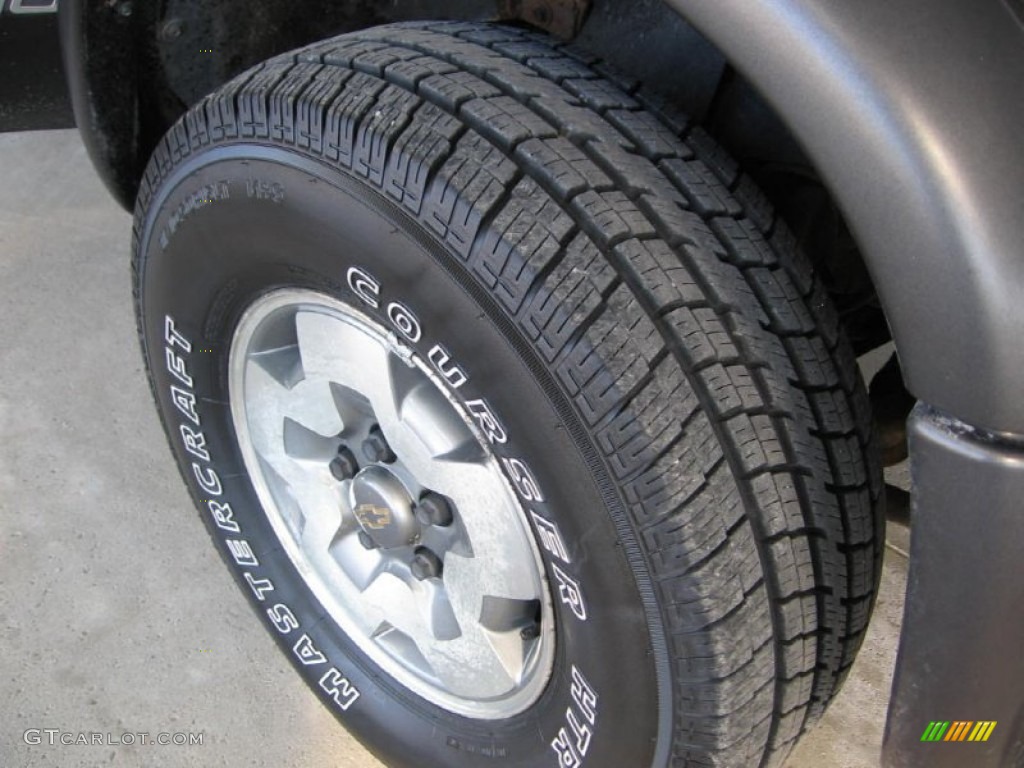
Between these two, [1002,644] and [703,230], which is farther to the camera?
[703,230]

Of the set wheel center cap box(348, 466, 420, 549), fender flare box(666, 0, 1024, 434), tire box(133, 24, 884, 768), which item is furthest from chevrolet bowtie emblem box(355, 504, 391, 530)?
fender flare box(666, 0, 1024, 434)

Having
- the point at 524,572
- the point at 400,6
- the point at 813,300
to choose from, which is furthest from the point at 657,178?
the point at 400,6

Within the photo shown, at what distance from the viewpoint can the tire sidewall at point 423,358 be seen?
1140 millimetres

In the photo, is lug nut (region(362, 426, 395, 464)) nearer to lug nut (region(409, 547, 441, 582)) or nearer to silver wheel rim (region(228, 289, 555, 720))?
silver wheel rim (region(228, 289, 555, 720))

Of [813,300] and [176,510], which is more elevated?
[813,300]

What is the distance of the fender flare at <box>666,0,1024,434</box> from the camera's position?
2.85 ft

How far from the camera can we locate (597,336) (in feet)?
3.43

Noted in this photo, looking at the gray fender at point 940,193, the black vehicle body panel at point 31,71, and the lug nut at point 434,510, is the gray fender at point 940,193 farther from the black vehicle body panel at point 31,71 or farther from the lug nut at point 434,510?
the black vehicle body panel at point 31,71

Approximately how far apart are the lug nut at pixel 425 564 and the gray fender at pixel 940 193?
2.38 feet

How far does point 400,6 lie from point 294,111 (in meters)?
0.63

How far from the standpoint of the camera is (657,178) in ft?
3.74

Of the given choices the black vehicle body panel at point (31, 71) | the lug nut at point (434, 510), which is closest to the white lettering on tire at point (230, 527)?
the lug nut at point (434, 510)

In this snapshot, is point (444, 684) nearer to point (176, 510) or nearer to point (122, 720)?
point (122, 720)

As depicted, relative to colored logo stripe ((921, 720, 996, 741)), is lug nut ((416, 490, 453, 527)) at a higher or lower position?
lower
